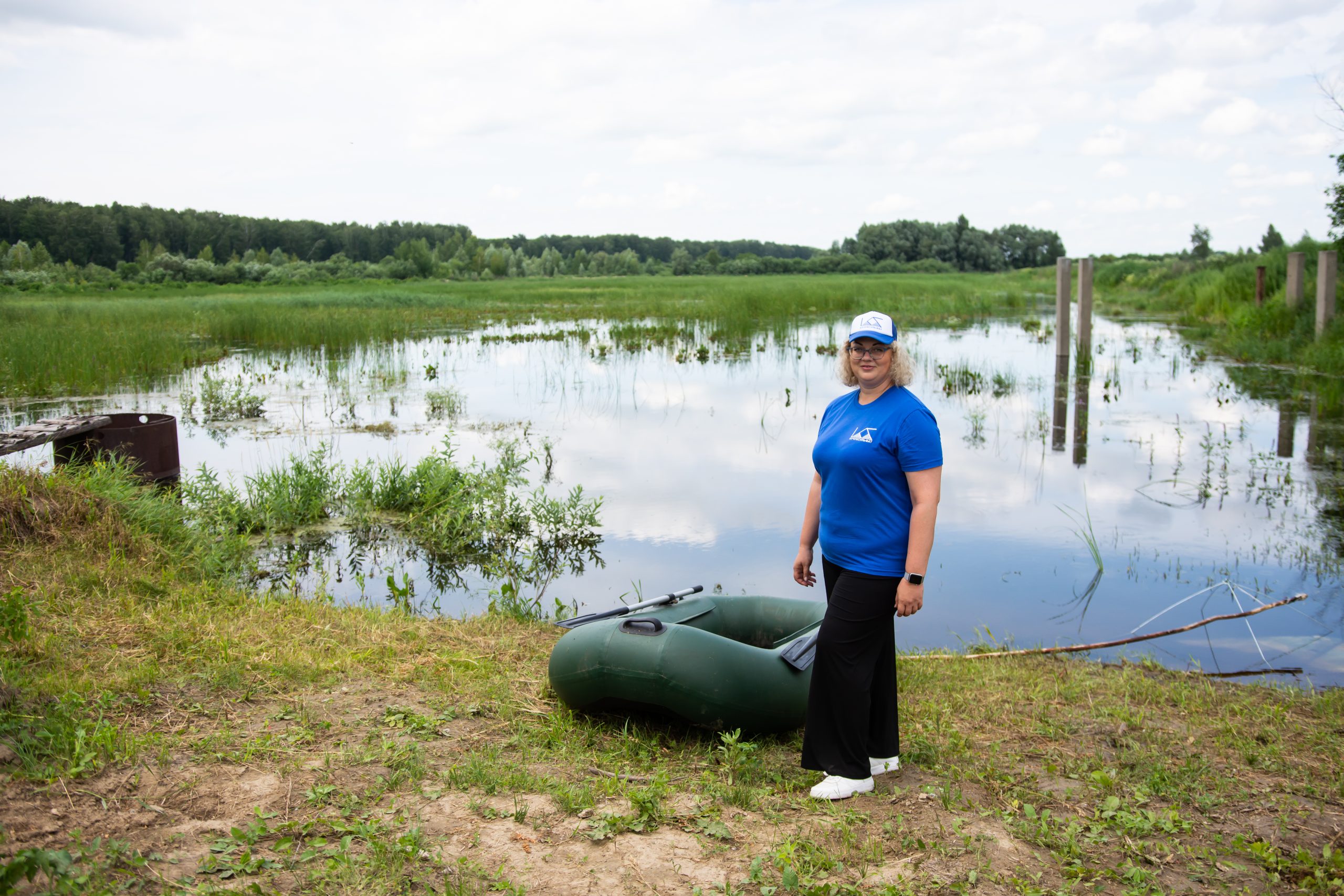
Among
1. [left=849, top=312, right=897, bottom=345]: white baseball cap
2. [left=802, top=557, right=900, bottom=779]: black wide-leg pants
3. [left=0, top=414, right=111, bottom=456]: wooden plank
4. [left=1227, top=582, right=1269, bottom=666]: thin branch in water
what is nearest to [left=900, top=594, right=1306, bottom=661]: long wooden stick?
[left=1227, top=582, right=1269, bottom=666]: thin branch in water

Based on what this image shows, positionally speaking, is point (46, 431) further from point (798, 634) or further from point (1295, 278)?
point (1295, 278)

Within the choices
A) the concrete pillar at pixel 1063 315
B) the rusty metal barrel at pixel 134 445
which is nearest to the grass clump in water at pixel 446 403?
the rusty metal barrel at pixel 134 445

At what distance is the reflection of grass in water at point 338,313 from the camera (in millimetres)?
15656

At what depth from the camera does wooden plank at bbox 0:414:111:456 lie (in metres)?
7.29

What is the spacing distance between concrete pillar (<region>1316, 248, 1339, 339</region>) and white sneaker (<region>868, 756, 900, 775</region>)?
601 inches

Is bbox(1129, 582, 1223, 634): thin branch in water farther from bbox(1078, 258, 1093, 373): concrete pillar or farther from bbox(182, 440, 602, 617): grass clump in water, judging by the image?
bbox(1078, 258, 1093, 373): concrete pillar

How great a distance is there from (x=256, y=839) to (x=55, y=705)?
4.45ft

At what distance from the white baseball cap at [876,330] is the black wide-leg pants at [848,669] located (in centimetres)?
86

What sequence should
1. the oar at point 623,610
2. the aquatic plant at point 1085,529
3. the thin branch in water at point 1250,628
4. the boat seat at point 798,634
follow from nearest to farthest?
the boat seat at point 798,634
the oar at point 623,610
the thin branch in water at point 1250,628
the aquatic plant at point 1085,529

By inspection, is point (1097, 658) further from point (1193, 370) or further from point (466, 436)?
point (1193, 370)

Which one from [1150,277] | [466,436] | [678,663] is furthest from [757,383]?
[1150,277]

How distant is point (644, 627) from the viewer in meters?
4.07

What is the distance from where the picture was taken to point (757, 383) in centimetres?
1616

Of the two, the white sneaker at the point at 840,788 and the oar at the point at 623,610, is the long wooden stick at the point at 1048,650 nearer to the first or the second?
the oar at the point at 623,610
